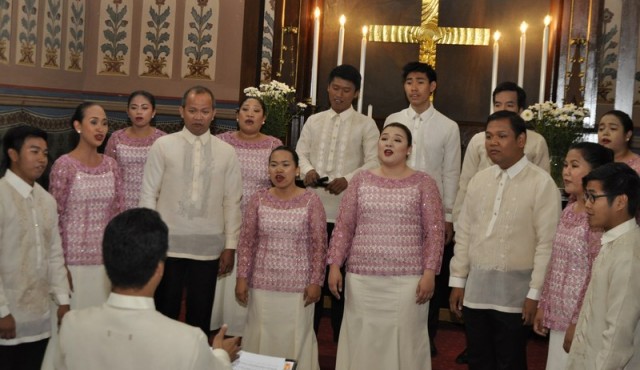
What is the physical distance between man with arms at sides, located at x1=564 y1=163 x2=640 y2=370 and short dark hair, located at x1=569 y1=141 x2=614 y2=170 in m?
0.54

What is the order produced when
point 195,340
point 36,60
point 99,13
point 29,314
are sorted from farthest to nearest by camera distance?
point 99,13
point 36,60
point 29,314
point 195,340

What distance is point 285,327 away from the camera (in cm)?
479

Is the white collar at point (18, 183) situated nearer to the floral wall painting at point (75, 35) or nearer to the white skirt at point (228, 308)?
the white skirt at point (228, 308)

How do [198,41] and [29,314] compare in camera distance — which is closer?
[29,314]

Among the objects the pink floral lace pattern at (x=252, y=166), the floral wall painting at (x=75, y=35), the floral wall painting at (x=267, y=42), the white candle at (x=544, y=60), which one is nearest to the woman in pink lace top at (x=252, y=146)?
the pink floral lace pattern at (x=252, y=166)

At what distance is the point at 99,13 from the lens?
26.7ft

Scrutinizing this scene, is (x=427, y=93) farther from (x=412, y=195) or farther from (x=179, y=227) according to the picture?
(x=179, y=227)

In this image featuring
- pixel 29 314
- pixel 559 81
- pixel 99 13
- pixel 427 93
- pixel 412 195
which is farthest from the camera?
pixel 99 13

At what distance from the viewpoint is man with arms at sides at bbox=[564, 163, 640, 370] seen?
3.18m

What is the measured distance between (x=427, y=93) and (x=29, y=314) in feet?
8.84

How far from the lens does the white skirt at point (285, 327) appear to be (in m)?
4.79

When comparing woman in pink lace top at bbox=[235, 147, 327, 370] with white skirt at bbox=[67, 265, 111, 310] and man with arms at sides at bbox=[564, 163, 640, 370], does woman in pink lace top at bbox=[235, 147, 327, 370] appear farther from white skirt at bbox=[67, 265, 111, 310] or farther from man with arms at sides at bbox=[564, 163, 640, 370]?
man with arms at sides at bbox=[564, 163, 640, 370]

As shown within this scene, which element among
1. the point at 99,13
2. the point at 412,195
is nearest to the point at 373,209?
the point at 412,195

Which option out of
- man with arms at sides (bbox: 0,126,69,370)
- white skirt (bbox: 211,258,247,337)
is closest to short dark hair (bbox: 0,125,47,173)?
man with arms at sides (bbox: 0,126,69,370)
